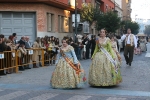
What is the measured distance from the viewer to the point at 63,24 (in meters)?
33.5

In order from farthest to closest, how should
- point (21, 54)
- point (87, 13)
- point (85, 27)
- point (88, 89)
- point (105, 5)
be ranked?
point (105, 5)
point (85, 27)
point (87, 13)
point (21, 54)
point (88, 89)

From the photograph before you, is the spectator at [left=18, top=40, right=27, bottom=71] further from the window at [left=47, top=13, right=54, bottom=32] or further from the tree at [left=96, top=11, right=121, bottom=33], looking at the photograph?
the tree at [left=96, top=11, right=121, bottom=33]

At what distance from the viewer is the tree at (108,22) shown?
4215cm

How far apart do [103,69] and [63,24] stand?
22870mm

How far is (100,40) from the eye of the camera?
11383 mm

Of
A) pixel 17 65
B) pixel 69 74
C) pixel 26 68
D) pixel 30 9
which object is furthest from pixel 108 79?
pixel 30 9

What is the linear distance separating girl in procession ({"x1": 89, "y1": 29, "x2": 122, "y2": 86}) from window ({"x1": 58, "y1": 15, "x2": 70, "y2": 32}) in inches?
834

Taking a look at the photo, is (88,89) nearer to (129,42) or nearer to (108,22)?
(129,42)

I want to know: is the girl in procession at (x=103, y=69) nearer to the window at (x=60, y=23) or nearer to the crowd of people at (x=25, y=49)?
the crowd of people at (x=25, y=49)

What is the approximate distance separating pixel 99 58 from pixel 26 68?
755cm

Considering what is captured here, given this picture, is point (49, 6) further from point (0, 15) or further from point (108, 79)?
point (108, 79)

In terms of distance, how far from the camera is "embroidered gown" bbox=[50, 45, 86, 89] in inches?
422

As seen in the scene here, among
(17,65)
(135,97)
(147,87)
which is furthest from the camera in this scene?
(17,65)

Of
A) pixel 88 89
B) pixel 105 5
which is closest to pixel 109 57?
pixel 88 89
